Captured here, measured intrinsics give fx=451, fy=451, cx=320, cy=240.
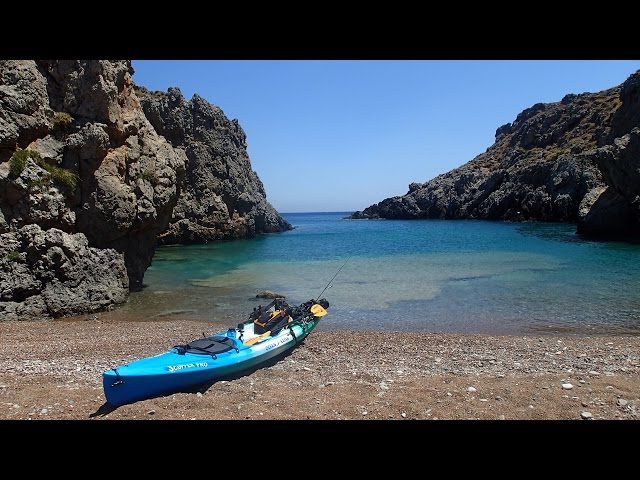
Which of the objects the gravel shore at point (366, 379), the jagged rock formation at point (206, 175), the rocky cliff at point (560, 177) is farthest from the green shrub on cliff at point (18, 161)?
the rocky cliff at point (560, 177)

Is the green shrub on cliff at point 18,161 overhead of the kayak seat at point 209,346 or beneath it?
overhead

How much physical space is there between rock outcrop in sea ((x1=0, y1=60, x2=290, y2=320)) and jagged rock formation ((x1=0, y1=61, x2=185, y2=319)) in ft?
0.13

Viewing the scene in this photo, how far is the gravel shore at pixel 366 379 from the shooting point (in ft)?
28.6

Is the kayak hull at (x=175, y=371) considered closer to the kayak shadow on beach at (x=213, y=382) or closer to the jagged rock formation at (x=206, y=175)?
the kayak shadow on beach at (x=213, y=382)

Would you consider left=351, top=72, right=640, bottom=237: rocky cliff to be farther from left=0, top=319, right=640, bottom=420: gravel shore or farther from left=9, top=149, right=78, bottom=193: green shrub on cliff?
left=9, top=149, right=78, bottom=193: green shrub on cliff

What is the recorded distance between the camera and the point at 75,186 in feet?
65.3

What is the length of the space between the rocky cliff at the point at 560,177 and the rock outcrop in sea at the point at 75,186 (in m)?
48.1

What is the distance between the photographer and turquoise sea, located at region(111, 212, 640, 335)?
731 inches

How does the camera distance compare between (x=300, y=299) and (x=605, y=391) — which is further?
(x=300, y=299)
